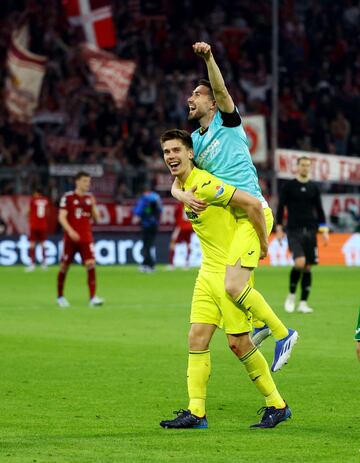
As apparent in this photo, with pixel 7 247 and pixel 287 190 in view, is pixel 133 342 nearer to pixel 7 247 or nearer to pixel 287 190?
pixel 287 190

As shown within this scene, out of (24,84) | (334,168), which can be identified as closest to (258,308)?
(334,168)

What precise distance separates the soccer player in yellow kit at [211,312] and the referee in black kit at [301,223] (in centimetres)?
1066

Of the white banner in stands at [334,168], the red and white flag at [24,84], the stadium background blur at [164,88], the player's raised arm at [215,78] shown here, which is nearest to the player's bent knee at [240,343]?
the player's raised arm at [215,78]

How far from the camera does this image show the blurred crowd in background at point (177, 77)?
35906mm

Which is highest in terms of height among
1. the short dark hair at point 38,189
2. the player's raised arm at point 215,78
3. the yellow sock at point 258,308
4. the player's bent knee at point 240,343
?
the player's raised arm at point 215,78

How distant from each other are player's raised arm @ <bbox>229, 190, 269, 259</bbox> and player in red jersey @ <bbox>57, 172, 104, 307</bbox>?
11568mm

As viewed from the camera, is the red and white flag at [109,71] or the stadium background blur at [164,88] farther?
the red and white flag at [109,71]

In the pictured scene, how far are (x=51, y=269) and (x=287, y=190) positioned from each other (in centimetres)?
1347

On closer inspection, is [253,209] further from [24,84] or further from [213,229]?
[24,84]

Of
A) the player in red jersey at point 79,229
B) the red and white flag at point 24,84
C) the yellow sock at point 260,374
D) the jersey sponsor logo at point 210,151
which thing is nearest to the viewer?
the yellow sock at point 260,374

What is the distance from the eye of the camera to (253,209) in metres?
9.27

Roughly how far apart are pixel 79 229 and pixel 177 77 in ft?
58.8

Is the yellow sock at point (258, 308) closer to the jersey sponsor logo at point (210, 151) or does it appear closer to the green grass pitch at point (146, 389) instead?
the green grass pitch at point (146, 389)

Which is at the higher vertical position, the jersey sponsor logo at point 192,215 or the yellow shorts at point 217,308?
the jersey sponsor logo at point 192,215
